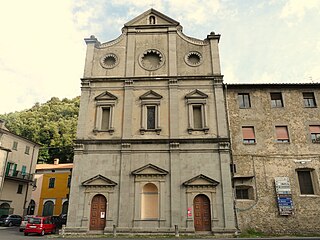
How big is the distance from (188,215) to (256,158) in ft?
23.5

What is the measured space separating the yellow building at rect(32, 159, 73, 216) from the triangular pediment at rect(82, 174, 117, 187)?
69.2 feet

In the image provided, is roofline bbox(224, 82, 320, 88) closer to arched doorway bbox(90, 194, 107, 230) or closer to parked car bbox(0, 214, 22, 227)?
arched doorway bbox(90, 194, 107, 230)

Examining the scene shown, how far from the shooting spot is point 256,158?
2144cm

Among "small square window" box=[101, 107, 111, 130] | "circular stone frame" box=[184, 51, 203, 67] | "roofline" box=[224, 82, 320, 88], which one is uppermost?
"circular stone frame" box=[184, 51, 203, 67]

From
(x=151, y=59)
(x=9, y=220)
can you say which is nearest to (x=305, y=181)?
(x=151, y=59)

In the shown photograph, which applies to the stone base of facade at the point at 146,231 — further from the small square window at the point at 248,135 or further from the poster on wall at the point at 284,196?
the small square window at the point at 248,135

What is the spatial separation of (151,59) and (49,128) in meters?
29.0

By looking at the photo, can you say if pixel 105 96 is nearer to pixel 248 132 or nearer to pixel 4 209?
pixel 248 132

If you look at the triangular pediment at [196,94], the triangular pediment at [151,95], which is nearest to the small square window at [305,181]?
the triangular pediment at [196,94]

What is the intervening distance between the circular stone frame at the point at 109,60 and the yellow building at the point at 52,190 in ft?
70.9

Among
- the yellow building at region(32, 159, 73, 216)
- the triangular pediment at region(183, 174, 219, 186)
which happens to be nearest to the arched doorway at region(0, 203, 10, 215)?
the yellow building at region(32, 159, 73, 216)

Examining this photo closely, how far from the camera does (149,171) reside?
20375 mm

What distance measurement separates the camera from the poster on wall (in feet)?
65.2

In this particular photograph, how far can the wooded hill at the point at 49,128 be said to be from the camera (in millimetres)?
46281
